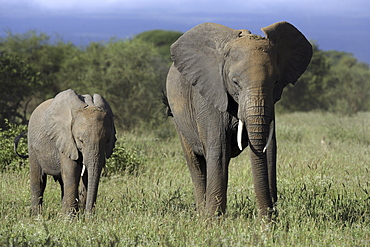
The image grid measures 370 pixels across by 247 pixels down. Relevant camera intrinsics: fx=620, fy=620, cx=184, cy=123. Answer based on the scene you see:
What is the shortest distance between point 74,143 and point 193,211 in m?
1.56

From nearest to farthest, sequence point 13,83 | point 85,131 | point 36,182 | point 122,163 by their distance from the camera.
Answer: point 85,131
point 36,182
point 122,163
point 13,83

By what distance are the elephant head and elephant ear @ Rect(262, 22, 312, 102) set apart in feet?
6.89

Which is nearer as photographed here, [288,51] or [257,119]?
[257,119]

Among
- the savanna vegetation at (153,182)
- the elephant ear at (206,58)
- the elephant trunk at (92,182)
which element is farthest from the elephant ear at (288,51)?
the elephant trunk at (92,182)

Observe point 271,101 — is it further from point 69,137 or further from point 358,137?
point 358,137

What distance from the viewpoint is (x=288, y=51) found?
616 centimetres

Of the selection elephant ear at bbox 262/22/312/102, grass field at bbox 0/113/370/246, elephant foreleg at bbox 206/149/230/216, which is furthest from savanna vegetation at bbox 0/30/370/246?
elephant ear at bbox 262/22/312/102

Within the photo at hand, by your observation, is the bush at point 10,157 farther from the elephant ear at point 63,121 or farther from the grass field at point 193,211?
the elephant ear at point 63,121

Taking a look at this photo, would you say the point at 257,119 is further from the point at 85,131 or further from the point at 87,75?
the point at 87,75

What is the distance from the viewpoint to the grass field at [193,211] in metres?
5.39

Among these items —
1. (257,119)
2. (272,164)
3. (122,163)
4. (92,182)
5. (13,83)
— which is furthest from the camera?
(13,83)

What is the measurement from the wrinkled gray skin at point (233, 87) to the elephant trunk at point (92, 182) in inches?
44.2

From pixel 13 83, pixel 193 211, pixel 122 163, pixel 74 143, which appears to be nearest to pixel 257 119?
pixel 193 211

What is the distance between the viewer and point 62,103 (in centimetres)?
741
